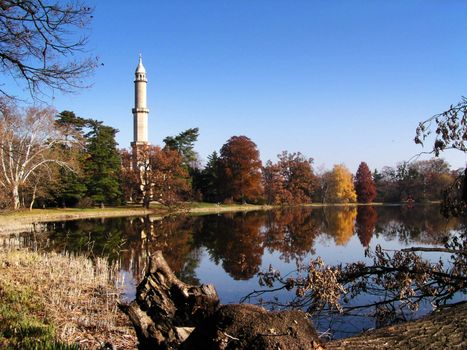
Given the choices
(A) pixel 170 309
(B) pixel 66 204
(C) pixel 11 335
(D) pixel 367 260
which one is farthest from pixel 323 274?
(B) pixel 66 204

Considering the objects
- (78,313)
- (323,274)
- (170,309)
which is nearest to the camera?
(170,309)

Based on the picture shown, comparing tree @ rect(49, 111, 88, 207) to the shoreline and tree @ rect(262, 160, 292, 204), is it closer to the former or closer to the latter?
the shoreline

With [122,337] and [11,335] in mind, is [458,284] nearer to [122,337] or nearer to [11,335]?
[122,337]

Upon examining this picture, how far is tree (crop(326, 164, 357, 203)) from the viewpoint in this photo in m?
64.6

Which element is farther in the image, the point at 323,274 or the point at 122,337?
the point at 122,337

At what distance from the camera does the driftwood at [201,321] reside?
8.43 feet

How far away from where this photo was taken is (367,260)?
534 inches

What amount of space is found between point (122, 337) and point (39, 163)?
92.5ft

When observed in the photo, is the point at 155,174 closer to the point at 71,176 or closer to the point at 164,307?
the point at 71,176

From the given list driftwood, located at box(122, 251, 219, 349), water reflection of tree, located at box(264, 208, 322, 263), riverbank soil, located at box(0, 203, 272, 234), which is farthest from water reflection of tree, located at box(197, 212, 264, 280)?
riverbank soil, located at box(0, 203, 272, 234)

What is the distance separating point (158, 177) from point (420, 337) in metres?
39.5

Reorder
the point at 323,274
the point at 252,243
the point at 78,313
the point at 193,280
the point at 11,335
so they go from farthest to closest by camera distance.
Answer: the point at 252,243 → the point at 193,280 → the point at 78,313 → the point at 323,274 → the point at 11,335

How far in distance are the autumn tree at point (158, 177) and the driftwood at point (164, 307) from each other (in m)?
38.3

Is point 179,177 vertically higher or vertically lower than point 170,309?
higher
